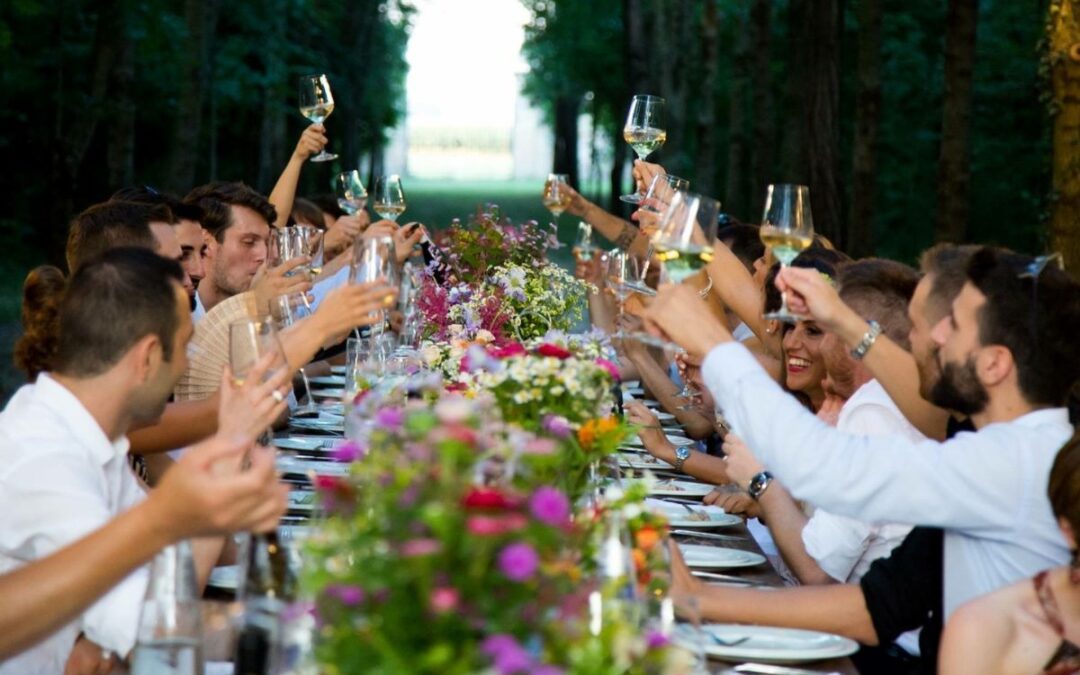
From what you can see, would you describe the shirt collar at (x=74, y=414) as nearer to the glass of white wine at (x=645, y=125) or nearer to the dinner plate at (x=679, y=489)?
the dinner plate at (x=679, y=489)

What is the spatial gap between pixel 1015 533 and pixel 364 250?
1.69 m

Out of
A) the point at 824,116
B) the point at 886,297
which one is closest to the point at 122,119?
the point at 824,116

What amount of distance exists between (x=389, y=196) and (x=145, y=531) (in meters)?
4.73

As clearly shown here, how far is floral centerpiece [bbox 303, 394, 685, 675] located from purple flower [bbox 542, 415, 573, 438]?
→ 1.30 meters

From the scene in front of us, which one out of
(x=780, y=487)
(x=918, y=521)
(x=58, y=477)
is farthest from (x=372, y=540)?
(x=780, y=487)

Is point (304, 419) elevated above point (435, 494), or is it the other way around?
point (435, 494)

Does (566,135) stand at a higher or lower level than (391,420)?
lower

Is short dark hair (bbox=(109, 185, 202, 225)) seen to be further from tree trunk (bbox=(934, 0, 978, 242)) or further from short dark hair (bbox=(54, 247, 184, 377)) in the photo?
tree trunk (bbox=(934, 0, 978, 242))

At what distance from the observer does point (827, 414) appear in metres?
5.41

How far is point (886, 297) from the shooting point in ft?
16.3

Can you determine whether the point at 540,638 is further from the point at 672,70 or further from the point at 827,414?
the point at 672,70

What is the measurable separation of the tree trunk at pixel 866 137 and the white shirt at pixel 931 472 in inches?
439

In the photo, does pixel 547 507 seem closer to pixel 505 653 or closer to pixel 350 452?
pixel 505 653

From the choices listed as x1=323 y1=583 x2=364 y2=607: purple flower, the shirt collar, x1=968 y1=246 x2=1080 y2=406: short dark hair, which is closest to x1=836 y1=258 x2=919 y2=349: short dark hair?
x1=968 y1=246 x2=1080 y2=406: short dark hair
